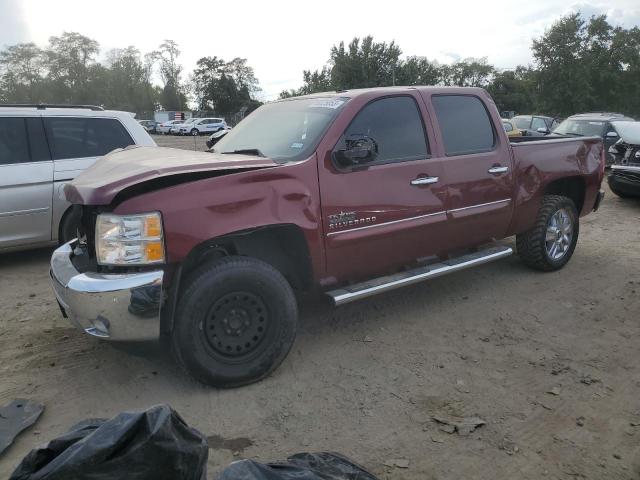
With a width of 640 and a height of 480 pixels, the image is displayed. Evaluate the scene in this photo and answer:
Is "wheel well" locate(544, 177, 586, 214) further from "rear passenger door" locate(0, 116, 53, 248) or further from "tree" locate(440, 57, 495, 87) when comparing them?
"tree" locate(440, 57, 495, 87)

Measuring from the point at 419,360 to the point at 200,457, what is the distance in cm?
226

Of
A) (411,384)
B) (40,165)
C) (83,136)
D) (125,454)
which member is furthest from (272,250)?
(83,136)

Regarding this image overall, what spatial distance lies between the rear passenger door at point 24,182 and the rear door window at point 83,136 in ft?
0.42

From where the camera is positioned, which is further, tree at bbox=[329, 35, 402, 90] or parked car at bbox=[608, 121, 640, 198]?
tree at bbox=[329, 35, 402, 90]

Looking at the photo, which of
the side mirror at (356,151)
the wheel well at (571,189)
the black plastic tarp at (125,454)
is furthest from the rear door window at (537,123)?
the black plastic tarp at (125,454)

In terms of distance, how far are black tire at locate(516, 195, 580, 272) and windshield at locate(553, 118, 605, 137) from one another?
8.63 metres

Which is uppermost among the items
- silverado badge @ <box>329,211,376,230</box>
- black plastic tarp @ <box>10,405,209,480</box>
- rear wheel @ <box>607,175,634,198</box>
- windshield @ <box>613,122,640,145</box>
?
windshield @ <box>613,122,640,145</box>

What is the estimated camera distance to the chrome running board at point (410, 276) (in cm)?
385

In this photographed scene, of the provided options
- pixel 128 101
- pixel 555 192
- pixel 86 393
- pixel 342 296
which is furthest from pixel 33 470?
pixel 128 101

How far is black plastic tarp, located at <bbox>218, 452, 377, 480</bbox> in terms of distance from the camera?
5.80 feet

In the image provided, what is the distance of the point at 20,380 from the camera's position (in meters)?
3.54

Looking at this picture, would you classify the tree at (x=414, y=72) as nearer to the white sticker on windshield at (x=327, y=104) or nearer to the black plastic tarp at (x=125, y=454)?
the white sticker on windshield at (x=327, y=104)

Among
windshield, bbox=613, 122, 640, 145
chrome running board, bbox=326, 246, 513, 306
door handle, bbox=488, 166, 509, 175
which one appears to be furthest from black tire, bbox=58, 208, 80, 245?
windshield, bbox=613, 122, 640, 145

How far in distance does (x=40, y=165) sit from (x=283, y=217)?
Result: 12.5 ft
